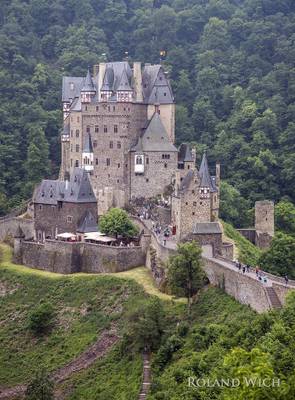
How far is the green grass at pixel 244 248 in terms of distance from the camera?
70662mm

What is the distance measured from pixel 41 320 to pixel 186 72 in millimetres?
62346

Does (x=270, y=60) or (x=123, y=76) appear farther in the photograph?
(x=270, y=60)

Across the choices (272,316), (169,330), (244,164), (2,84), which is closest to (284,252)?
(169,330)

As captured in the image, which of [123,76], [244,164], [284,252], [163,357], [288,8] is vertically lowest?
[163,357]

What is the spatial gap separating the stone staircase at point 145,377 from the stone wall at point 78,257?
13.3 metres

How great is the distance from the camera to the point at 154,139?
77250mm

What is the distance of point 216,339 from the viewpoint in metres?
51.9

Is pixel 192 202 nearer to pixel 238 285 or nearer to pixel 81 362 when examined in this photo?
pixel 238 285

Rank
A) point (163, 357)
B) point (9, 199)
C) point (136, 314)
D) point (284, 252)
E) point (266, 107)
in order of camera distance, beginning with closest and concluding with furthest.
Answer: point (163, 357) < point (136, 314) < point (284, 252) < point (9, 199) < point (266, 107)

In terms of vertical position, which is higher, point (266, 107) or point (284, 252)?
point (266, 107)

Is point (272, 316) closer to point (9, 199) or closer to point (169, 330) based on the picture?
point (169, 330)

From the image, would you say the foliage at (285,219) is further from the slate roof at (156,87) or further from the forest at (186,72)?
the slate roof at (156,87)

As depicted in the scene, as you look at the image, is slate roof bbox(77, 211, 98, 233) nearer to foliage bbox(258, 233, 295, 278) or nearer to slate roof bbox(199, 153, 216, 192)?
slate roof bbox(199, 153, 216, 192)

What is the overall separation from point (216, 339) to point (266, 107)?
61856 millimetres
